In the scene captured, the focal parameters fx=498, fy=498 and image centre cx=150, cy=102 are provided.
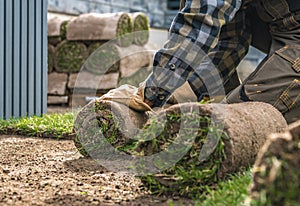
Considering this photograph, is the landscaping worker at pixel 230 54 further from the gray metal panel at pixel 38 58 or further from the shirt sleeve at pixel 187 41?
the gray metal panel at pixel 38 58

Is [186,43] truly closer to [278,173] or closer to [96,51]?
[278,173]

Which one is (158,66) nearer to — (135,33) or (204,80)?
(204,80)

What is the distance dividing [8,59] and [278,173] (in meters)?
3.24

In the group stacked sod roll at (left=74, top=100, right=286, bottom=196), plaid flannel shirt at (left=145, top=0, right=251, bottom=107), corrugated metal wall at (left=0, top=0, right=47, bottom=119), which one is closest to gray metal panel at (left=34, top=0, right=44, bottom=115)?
corrugated metal wall at (left=0, top=0, right=47, bottom=119)

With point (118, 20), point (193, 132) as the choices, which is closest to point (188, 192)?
point (193, 132)

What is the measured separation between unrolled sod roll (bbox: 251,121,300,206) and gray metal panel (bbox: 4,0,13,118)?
311 centimetres

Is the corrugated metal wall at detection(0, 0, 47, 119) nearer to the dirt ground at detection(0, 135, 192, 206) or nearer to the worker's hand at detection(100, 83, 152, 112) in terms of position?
the dirt ground at detection(0, 135, 192, 206)

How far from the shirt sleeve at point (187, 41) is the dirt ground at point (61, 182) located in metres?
0.44

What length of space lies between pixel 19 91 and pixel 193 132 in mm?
2685

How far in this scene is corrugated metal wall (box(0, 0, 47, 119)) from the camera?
3934 mm

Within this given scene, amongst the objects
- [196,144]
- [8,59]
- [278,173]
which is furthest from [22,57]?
[278,173]

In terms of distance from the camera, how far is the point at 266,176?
1116mm

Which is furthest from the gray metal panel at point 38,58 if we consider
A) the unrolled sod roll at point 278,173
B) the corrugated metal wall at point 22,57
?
the unrolled sod roll at point 278,173

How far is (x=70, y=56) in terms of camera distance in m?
6.38
